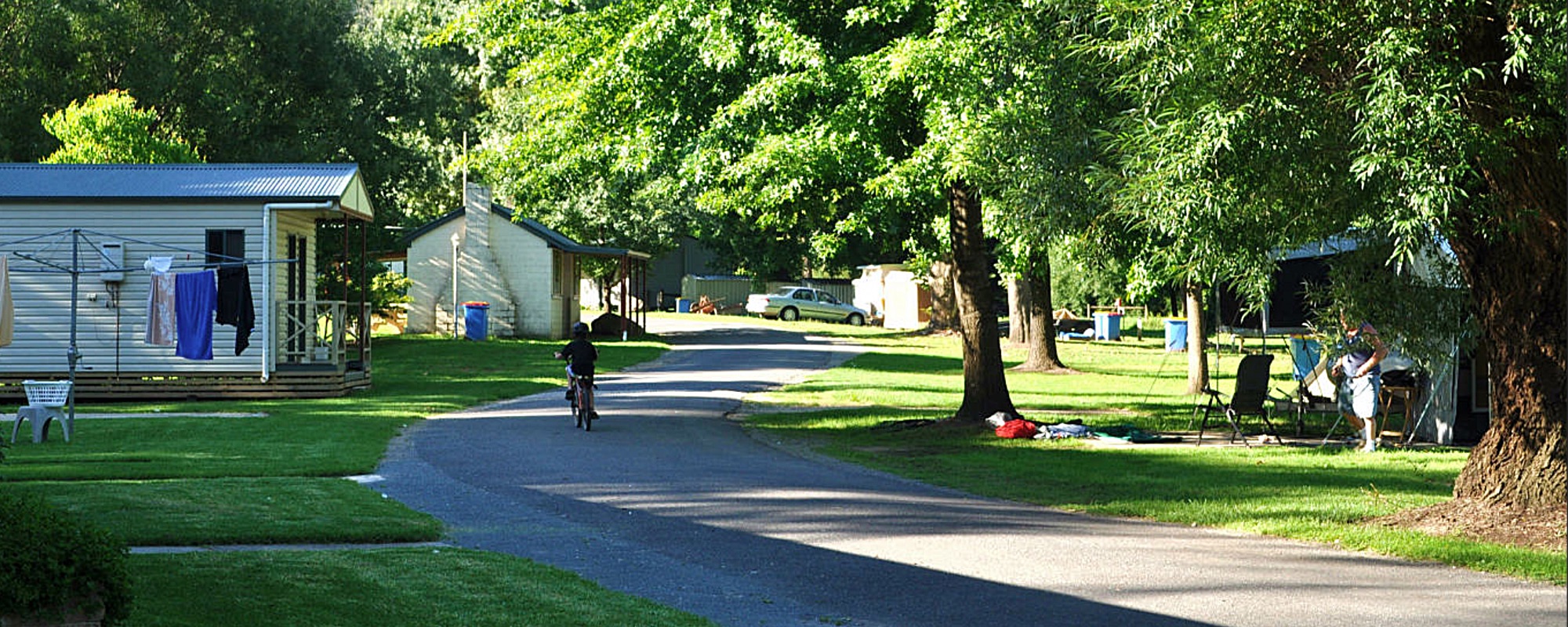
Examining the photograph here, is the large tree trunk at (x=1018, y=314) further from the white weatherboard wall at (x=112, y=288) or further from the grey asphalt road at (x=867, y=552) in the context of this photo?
the grey asphalt road at (x=867, y=552)

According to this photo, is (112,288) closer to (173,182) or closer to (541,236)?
(173,182)

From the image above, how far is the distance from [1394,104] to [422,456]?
981 cm

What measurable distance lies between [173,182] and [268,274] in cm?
219

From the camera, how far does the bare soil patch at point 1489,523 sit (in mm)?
9461

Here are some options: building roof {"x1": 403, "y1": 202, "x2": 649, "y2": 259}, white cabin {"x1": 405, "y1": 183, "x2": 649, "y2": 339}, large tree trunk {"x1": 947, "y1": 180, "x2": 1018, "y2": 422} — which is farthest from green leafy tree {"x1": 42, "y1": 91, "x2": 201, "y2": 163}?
large tree trunk {"x1": 947, "y1": 180, "x2": 1018, "y2": 422}

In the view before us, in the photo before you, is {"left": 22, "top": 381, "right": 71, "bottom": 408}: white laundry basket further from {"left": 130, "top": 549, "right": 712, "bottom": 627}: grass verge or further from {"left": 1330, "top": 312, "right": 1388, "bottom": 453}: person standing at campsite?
{"left": 1330, "top": 312, "right": 1388, "bottom": 453}: person standing at campsite

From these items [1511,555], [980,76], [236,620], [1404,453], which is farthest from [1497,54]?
[236,620]

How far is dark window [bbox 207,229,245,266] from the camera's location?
22484 mm

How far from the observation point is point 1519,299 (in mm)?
10203

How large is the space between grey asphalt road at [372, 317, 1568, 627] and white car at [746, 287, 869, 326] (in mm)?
43684

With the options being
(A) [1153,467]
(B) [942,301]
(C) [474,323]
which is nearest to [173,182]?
(C) [474,323]

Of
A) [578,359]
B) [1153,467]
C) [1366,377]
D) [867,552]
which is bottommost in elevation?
[867,552]

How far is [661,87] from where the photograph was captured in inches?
690

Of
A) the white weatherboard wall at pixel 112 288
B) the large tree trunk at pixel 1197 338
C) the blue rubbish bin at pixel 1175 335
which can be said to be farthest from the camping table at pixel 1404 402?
the blue rubbish bin at pixel 1175 335
